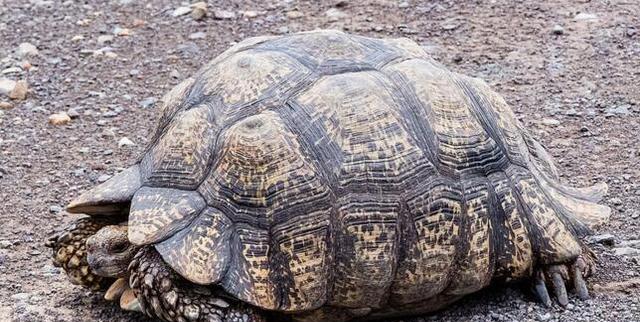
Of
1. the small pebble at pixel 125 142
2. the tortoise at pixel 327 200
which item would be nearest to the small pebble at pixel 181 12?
the small pebble at pixel 125 142

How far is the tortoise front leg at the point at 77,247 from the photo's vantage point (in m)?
5.34

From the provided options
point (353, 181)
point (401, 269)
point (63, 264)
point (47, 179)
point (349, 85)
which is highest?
point (349, 85)

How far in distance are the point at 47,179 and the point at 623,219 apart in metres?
3.88

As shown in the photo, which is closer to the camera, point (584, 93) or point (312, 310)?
point (312, 310)

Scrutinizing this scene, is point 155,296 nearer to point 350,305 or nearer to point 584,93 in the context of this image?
point 350,305

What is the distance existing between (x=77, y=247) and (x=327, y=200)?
4.88 ft

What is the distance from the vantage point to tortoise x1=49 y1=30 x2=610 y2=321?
15.3 feet

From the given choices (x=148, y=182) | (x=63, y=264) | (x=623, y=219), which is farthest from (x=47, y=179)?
(x=623, y=219)

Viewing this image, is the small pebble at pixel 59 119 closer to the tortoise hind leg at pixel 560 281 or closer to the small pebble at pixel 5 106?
the small pebble at pixel 5 106

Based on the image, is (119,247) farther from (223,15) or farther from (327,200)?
(223,15)

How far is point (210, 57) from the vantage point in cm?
933

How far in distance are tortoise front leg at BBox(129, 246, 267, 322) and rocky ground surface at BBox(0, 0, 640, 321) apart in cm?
53

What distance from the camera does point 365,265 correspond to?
4.70 m

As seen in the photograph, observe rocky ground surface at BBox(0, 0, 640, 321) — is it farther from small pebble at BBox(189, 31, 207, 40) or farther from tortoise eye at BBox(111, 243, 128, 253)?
tortoise eye at BBox(111, 243, 128, 253)
